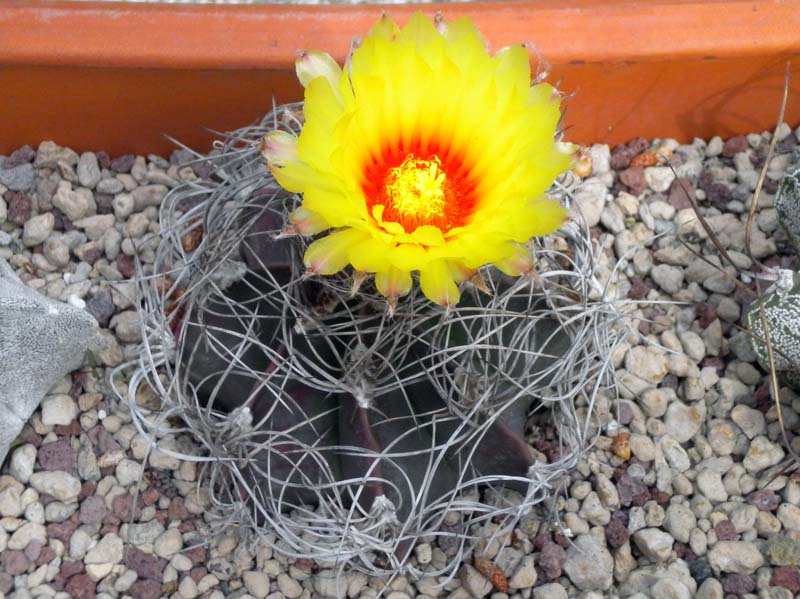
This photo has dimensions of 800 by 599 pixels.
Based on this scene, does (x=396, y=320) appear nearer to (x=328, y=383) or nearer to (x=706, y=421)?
(x=328, y=383)

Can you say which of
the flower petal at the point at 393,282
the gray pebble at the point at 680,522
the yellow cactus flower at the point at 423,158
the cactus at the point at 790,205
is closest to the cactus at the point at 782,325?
the cactus at the point at 790,205

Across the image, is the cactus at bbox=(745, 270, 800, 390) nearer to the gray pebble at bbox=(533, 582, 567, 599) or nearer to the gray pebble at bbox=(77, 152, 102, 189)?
the gray pebble at bbox=(533, 582, 567, 599)

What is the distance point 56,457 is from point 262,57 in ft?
1.84

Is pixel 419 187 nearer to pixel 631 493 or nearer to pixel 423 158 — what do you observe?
pixel 423 158

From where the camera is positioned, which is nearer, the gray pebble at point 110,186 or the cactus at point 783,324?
the cactus at point 783,324

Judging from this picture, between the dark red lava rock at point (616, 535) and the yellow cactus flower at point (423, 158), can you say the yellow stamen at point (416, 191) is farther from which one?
the dark red lava rock at point (616, 535)

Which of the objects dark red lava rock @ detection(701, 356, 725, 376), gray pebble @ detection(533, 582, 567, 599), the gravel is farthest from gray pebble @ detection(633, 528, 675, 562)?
dark red lava rock @ detection(701, 356, 725, 376)

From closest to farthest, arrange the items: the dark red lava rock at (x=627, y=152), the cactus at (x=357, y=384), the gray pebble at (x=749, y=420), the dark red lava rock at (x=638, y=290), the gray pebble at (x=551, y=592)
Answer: the cactus at (x=357, y=384), the gray pebble at (x=551, y=592), the gray pebble at (x=749, y=420), the dark red lava rock at (x=638, y=290), the dark red lava rock at (x=627, y=152)

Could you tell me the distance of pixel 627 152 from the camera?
4.81 ft

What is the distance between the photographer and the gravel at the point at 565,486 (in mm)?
1153

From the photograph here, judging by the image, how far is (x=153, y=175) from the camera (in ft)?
4.58

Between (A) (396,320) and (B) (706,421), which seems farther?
(B) (706,421)

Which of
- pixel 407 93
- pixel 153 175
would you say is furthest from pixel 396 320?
pixel 153 175

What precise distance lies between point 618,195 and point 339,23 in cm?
46
